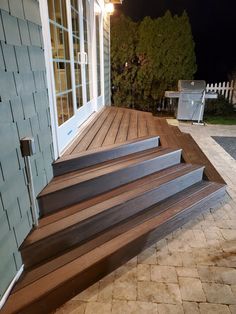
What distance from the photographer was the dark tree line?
7.21 metres

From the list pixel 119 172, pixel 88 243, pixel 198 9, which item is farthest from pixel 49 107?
pixel 198 9

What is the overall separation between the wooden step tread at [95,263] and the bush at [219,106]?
6.10m

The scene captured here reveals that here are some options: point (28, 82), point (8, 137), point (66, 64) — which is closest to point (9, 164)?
point (8, 137)

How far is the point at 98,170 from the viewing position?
91.3 inches

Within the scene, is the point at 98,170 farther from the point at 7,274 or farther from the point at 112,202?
the point at 7,274

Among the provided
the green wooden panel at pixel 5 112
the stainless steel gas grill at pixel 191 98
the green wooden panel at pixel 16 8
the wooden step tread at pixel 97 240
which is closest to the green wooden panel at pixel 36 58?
the green wooden panel at pixel 16 8

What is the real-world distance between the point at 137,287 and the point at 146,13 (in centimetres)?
893

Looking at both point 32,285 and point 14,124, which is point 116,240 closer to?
point 32,285

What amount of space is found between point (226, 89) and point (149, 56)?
8.96 feet

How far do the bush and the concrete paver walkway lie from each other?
6.11 metres

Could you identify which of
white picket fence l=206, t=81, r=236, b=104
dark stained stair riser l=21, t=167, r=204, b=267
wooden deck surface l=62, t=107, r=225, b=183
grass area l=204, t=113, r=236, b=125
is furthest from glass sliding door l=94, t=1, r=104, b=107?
white picket fence l=206, t=81, r=236, b=104

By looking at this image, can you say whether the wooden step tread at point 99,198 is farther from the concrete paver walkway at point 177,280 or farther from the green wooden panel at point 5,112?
the green wooden panel at point 5,112

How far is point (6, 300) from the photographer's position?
143cm

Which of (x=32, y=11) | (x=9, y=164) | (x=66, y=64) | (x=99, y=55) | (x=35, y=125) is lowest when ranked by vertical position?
(x=9, y=164)
